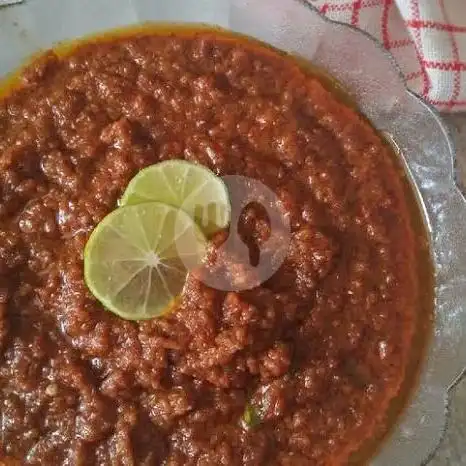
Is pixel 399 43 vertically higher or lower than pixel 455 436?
higher

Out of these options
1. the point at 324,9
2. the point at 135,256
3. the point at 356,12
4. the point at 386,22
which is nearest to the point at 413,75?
the point at 386,22

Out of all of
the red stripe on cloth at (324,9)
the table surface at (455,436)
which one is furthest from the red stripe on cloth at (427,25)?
the table surface at (455,436)

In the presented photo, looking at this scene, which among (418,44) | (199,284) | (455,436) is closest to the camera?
(199,284)

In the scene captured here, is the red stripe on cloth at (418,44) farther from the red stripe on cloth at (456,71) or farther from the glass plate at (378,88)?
the glass plate at (378,88)

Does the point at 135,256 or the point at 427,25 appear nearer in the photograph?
the point at 135,256

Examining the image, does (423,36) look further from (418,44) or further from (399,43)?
(399,43)

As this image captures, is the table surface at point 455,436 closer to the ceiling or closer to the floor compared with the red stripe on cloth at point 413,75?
closer to the floor

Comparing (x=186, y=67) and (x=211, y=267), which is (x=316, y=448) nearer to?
(x=211, y=267)
